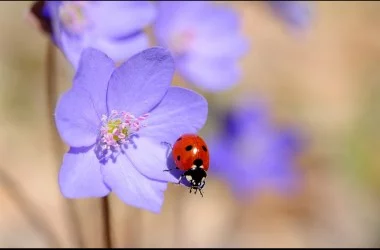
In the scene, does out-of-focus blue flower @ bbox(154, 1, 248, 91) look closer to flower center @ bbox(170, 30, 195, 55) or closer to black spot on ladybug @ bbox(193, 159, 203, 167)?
flower center @ bbox(170, 30, 195, 55)

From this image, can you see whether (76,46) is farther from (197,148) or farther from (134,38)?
(197,148)

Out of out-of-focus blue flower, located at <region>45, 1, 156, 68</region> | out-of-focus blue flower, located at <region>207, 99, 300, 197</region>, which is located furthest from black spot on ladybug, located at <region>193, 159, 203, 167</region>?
out-of-focus blue flower, located at <region>207, 99, 300, 197</region>

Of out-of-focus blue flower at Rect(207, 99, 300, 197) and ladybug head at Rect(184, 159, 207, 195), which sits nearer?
ladybug head at Rect(184, 159, 207, 195)

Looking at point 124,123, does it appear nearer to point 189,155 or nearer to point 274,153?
point 189,155

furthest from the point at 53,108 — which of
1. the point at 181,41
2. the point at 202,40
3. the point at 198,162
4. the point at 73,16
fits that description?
the point at 198,162

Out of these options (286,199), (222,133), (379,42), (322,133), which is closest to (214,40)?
(222,133)
